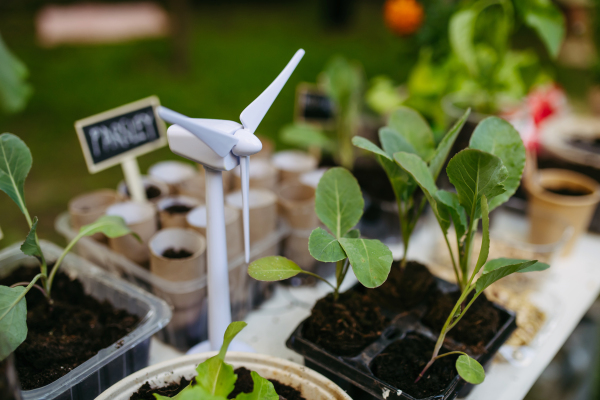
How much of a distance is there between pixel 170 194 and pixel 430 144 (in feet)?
2.00

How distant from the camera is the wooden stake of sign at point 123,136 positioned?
0.89m

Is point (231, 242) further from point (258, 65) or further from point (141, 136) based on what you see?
point (258, 65)

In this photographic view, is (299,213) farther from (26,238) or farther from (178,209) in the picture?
(26,238)

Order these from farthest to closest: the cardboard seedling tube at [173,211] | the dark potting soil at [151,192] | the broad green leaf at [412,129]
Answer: the dark potting soil at [151,192]
the cardboard seedling tube at [173,211]
the broad green leaf at [412,129]

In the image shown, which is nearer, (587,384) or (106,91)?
(587,384)

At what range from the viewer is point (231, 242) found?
840mm

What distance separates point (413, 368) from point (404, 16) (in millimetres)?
1061

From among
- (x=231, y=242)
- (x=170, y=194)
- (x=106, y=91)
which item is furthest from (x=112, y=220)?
(x=106, y=91)

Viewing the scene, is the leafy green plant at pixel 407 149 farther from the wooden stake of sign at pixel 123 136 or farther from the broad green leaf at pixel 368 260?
the wooden stake of sign at pixel 123 136

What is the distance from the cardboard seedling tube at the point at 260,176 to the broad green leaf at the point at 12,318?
500 millimetres

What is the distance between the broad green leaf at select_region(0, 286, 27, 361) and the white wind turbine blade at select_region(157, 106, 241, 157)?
0.33 m

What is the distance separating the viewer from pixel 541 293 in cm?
99

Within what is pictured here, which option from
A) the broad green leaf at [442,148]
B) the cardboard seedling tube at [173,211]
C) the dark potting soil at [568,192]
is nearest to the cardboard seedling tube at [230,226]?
the cardboard seedling tube at [173,211]

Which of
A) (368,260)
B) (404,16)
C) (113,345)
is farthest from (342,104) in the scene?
(113,345)
